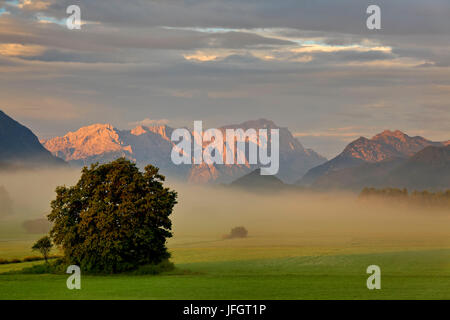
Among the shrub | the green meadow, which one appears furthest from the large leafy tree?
the green meadow

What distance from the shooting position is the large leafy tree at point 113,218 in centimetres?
8569

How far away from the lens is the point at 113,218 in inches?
3391

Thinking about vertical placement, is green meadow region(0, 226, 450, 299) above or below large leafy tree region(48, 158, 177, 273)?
below

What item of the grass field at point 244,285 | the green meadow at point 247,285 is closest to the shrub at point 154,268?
the green meadow at point 247,285

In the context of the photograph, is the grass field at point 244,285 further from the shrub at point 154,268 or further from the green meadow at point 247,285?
the shrub at point 154,268

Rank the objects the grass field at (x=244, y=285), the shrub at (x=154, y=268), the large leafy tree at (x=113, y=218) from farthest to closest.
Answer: the shrub at (x=154, y=268) → the large leafy tree at (x=113, y=218) → the grass field at (x=244, y=285)

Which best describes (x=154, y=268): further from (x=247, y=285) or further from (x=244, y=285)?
(x=247, y=285)

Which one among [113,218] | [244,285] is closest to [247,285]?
[244,285]

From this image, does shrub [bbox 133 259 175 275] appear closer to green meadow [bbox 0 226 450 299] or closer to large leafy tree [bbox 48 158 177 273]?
large leafy tree [bbox 48 158 177 273]

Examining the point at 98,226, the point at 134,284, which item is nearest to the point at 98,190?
the point at 98,226

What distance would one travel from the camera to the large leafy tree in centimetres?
8569
